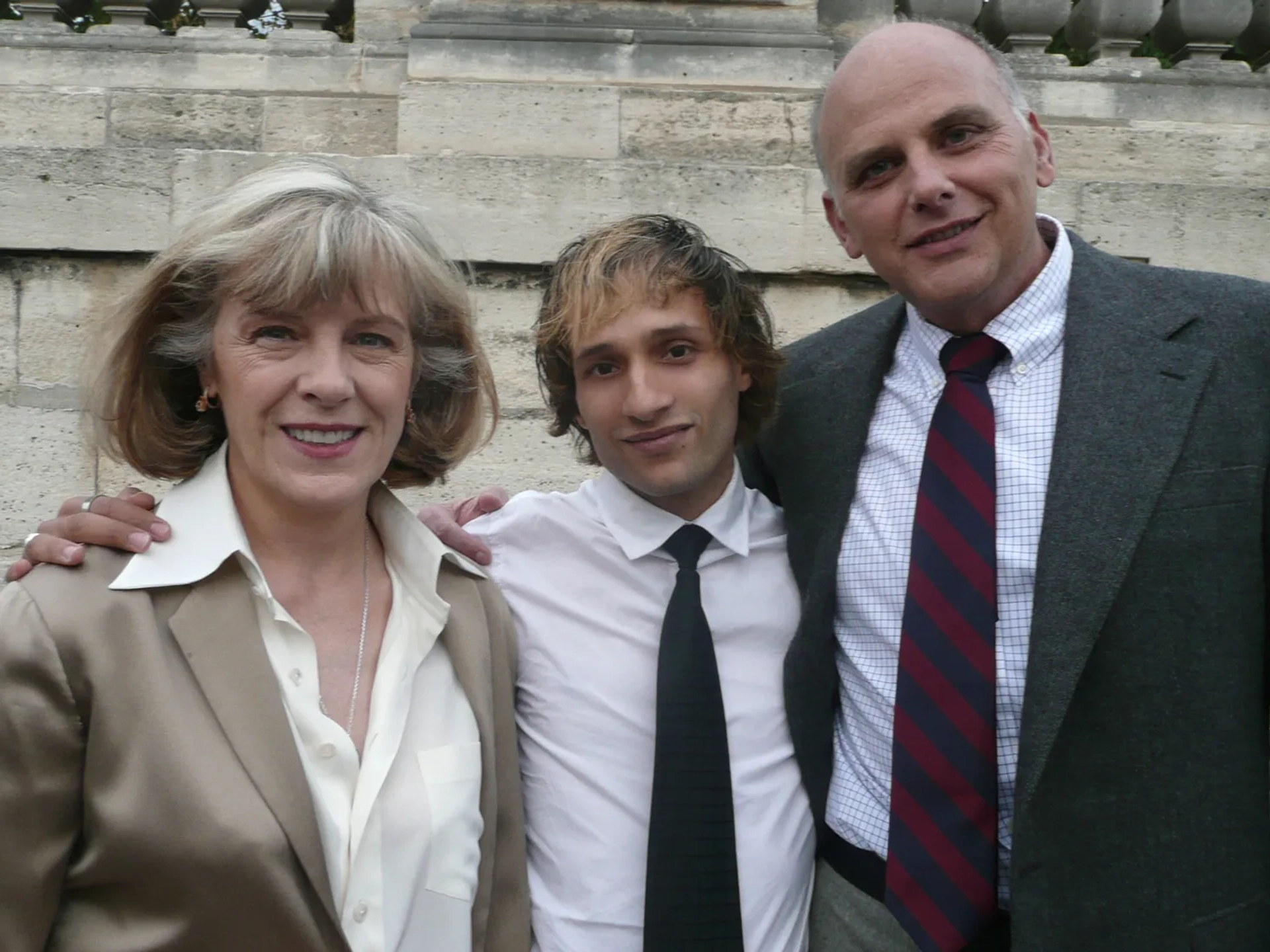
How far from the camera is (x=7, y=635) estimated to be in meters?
1.50

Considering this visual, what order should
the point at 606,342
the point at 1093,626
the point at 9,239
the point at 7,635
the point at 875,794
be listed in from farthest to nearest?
the point at 9,239 < the point at 606,342 < the point at 875,794 < the point at 1093,626 < the point at 7,635

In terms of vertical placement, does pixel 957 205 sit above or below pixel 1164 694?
above

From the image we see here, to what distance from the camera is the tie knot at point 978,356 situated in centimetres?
195

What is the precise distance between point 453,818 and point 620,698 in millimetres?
383

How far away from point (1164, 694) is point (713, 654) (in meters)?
0.68

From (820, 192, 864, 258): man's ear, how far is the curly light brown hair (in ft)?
0.65

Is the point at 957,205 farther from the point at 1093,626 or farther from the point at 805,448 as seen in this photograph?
the point at 1093,626

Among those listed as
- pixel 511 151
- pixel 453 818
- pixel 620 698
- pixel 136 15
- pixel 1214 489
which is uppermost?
pixel 136 15

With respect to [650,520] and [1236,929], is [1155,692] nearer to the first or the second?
[1236,929]

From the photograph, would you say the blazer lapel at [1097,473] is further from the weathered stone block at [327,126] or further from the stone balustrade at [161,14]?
the stone balustrade at [161,14]

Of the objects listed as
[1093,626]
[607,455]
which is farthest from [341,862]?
[1093,626]

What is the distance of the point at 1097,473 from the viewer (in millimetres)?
1752

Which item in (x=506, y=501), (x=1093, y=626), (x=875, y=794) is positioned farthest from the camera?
(x=506, y=501)

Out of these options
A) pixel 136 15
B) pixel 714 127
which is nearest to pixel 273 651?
pixel 714 127
